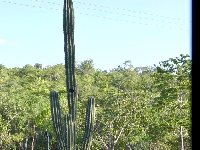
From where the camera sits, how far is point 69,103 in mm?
7848

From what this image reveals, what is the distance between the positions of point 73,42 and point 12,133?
73.8 feet

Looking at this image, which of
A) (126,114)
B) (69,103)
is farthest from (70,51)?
(126,114)

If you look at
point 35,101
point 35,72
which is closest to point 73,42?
point 35,101

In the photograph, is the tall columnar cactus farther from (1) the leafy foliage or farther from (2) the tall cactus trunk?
(1) the leafy foliage

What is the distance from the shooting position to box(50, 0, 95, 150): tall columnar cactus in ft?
24.8

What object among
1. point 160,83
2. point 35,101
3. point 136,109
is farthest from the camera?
point 35,101

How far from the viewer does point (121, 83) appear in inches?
1581
